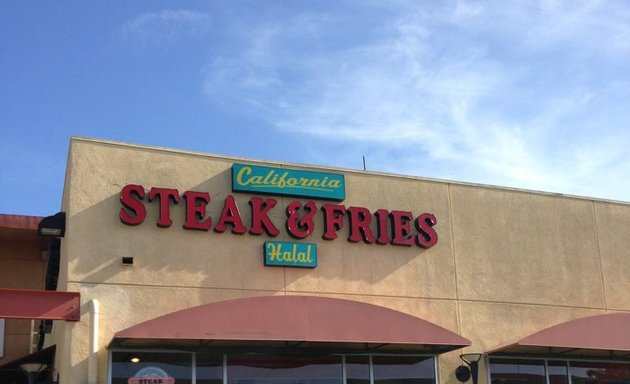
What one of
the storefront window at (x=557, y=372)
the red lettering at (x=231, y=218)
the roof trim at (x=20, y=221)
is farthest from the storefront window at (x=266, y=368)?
the roof trim at (x=20, y=221)

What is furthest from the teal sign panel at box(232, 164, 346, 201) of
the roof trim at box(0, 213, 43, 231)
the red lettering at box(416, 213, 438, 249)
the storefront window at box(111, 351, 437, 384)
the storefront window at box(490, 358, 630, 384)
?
the roof trim at box(0, 213, 43, 231)

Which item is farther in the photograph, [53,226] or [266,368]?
[53,226]

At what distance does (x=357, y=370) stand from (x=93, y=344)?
489 centimetres

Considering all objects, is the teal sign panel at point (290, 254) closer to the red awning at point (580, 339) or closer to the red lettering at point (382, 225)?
the red lettering at point (382, 225)

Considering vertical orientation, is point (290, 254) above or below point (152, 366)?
above

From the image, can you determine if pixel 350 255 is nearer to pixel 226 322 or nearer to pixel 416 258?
pixel 416 258

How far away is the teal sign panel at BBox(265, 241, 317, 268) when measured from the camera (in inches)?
645

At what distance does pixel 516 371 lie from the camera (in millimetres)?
18031

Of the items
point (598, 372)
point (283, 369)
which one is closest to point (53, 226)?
point (283, 369)

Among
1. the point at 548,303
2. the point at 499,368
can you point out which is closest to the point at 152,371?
the point at 499,368

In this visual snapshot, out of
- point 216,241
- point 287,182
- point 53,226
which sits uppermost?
point 287,182

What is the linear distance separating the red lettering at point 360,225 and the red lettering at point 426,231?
3.61 ft

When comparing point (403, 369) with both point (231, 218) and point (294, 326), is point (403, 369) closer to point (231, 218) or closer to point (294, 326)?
point (294, 326)

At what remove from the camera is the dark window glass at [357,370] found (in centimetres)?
1636
